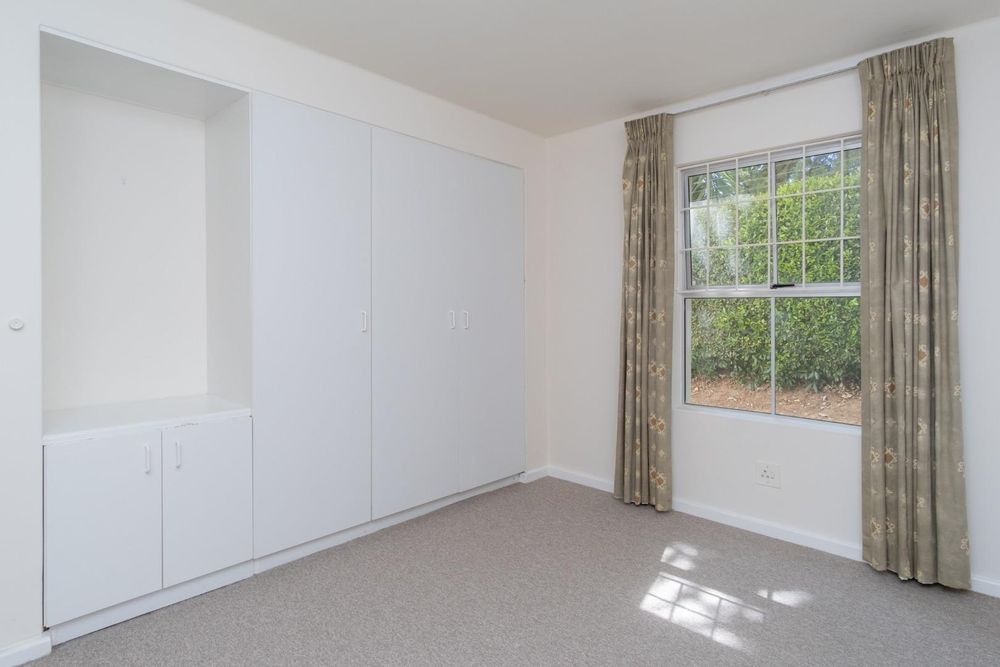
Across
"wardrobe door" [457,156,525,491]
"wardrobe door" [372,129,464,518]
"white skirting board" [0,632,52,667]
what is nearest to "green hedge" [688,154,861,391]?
"wardrobe door" [457,156,525,491]

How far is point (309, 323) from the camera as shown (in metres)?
2.89

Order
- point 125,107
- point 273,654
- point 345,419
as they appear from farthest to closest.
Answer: point 345,419, point 125,107, point 273,654

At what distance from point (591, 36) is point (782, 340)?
1.95 m

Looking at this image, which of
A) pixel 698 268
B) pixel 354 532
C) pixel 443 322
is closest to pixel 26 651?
pixel 354 532

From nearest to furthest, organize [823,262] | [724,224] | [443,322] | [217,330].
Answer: [217,330] → [823,262] → [724,224] → [443,322]

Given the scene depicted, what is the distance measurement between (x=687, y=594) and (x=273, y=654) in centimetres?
173

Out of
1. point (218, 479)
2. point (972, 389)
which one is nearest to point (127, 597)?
point (218, 479)

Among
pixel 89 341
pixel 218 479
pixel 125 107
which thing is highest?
A: pixel 125 107

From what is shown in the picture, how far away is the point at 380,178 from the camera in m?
3.19

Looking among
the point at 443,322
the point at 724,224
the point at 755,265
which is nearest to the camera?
the point at 755,265

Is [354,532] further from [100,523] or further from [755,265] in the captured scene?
[755,265]

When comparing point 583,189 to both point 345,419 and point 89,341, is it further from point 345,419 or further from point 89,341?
point 89,341

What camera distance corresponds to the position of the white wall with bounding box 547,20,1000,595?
2.57 meters

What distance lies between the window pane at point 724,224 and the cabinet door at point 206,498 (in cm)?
283
